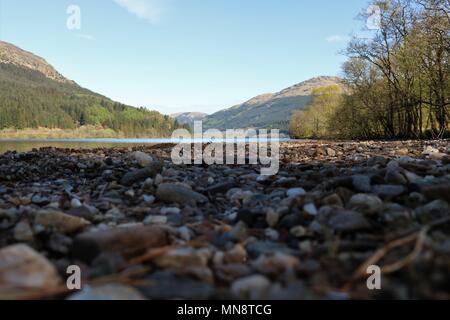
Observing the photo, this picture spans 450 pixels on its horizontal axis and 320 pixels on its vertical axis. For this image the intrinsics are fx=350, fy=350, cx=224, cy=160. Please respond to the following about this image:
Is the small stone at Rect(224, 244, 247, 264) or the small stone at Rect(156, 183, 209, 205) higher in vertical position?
the small stone at Rect(156, 183, 209, 205)

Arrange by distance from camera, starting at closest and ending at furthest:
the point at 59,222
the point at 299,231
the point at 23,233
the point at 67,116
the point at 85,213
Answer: the point at 299,231 → the point at 23,233 → the point at 59,222 → the point at 85,213 → the point at 67,116

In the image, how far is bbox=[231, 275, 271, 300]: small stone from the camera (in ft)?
5.42

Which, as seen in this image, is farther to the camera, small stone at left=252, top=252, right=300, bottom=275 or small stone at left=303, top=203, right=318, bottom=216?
small stone at left=303, top=203, right=318, bottom=216

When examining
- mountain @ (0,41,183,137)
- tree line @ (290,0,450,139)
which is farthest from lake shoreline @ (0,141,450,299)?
mountain @ (0,41,183,137)

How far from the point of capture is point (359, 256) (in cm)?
194

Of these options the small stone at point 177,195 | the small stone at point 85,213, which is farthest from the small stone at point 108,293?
the small stone at point 177,195

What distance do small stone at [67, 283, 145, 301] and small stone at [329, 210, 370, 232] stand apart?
1427 mm

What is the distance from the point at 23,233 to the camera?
107 inches

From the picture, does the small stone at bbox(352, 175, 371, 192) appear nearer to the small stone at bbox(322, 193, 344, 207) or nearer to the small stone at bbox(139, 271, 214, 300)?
the small stone at bbox(322, 193, 344, 207)

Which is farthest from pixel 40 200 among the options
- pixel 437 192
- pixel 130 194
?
pixel 437 192

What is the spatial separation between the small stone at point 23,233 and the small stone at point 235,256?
1.59m

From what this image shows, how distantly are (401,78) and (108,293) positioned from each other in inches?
1378

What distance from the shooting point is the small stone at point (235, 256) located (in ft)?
6.90

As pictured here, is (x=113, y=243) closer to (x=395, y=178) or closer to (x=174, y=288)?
(x=174, y=288)
